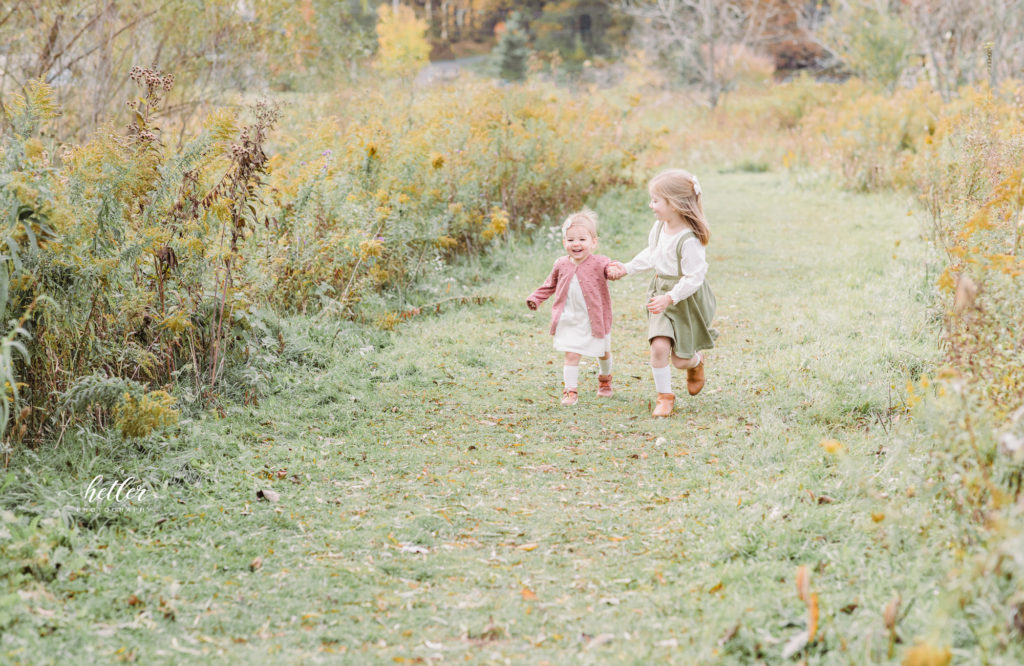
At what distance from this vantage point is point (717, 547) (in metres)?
3.60

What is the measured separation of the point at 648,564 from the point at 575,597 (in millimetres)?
387

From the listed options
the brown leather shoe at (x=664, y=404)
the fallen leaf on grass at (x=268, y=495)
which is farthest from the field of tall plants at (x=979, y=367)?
the fallen leaf on grass at (x=268, y=495)

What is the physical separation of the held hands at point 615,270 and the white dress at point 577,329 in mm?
201

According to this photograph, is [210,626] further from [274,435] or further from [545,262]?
[545,262]

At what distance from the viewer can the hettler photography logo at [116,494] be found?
3.77 m

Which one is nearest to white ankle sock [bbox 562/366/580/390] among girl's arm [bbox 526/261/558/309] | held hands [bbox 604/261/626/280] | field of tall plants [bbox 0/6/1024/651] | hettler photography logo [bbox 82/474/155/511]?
girl's arm [bbox 526/261/558/309]

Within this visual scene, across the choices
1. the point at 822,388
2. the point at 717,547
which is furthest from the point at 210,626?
the point at 822,388

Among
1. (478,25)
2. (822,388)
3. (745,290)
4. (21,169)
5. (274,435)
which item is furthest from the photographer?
(478,25)

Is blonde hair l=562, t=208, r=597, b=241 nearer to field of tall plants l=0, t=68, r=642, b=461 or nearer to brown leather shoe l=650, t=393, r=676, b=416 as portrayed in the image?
brown leather shoe l=650, t=393, r=676, b=416

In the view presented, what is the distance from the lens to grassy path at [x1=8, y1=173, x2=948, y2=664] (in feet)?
9.93

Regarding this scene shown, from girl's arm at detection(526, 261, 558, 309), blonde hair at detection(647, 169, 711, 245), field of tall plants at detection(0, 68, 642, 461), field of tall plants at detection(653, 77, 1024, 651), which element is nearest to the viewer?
field of tall plants at detection(653, 77, 1024, 651)

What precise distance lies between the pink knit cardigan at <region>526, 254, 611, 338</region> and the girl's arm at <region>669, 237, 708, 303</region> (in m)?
0.48

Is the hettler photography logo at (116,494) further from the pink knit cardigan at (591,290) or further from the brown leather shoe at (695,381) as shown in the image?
the brown leather shoe at (695,381)

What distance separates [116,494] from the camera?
3.85 metres
